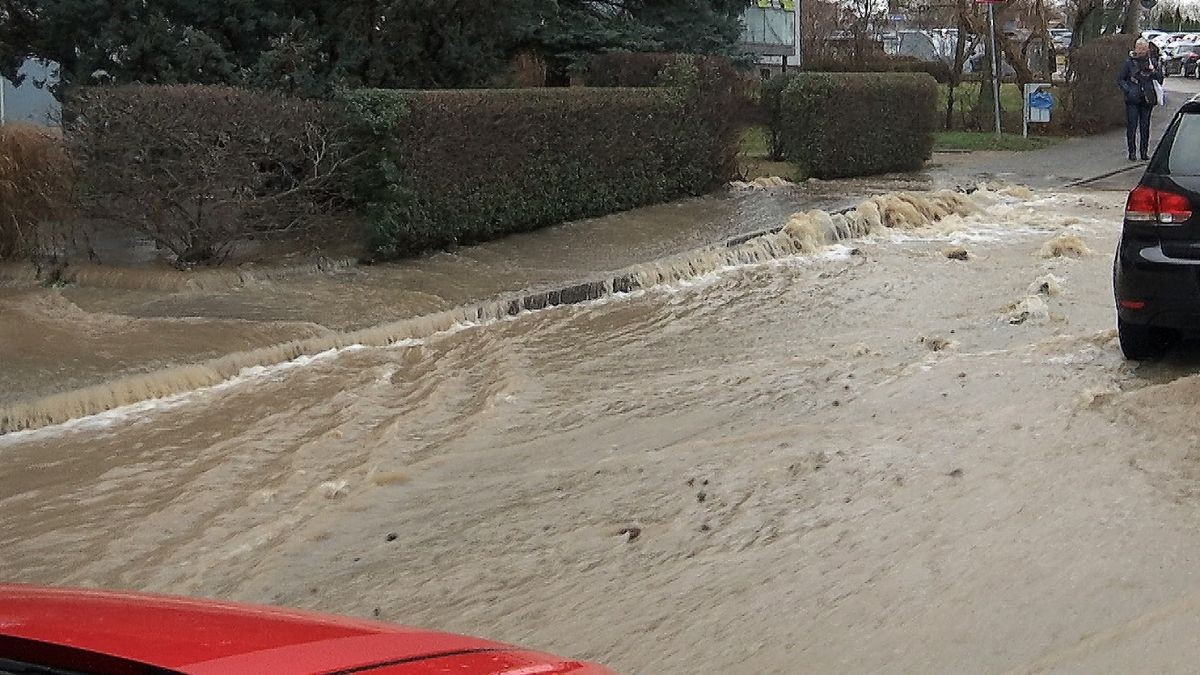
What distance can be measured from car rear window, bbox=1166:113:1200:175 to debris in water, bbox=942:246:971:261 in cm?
531

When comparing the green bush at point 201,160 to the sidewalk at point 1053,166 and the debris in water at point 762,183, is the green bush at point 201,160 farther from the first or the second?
the sidewalk at point 1053,166

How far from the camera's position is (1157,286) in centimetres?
739

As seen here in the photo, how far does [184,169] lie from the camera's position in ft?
35.2

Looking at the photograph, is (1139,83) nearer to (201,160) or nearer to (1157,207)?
(1157,207)

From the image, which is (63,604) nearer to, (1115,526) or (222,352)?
(1115,526)

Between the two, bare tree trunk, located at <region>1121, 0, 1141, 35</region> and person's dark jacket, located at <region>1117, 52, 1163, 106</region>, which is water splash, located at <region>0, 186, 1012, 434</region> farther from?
bare tree trunk, located at <region>1121, 0, 1141, 35</region>

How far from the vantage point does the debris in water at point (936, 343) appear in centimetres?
890

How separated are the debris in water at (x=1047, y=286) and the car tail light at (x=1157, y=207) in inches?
127

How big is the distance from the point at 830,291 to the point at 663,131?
5423 millimetres

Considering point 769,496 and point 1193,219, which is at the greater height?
point 1193,219

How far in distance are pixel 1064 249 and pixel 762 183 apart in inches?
244

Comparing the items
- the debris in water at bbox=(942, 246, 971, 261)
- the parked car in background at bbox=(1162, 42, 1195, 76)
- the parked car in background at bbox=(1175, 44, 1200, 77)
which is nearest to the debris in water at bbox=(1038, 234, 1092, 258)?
the debris in water at bbox=(942, 246, 971, 261)

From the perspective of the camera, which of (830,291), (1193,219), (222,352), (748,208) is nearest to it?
(1193,219)

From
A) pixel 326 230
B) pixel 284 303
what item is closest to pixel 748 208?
pixel 326 230
